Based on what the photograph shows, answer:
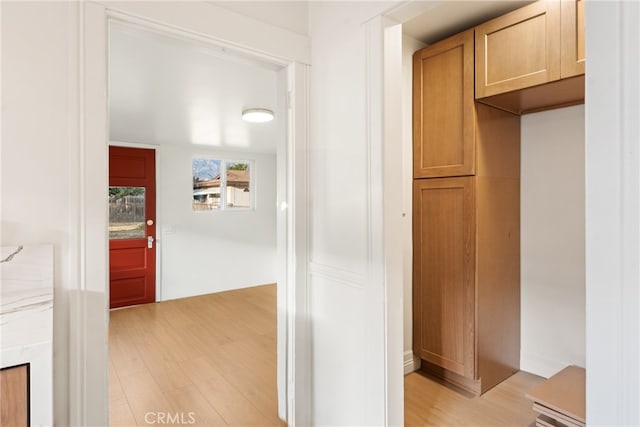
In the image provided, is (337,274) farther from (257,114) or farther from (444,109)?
(257,114)

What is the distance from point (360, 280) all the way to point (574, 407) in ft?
4.34

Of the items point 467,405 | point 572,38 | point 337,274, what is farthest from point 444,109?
point 467,405

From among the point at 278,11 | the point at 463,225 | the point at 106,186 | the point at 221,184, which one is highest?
the point at 278,11

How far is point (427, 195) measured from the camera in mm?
2389

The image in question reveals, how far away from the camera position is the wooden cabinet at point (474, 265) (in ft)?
7.07

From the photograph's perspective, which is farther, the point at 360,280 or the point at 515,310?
the point at 515,310

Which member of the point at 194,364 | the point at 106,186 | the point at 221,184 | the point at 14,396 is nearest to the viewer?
the point at 14,396

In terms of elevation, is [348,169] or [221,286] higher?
[348,169]

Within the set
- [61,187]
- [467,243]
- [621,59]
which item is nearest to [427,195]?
[467,243]

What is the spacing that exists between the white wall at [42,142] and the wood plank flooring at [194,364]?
43.4 inches

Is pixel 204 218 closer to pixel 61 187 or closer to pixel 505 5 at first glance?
pixel 61 187

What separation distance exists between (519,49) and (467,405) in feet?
7.05

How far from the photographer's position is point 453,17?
6.98 ft

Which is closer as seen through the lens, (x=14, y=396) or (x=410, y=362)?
(x=14, y=396)
